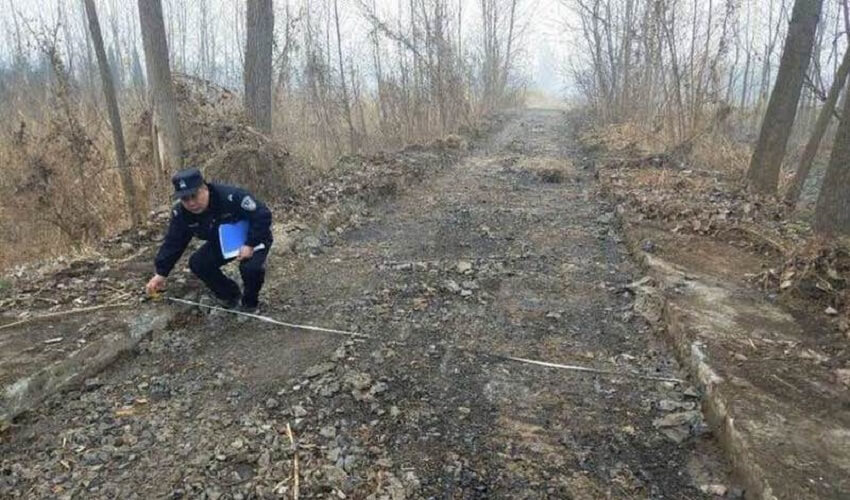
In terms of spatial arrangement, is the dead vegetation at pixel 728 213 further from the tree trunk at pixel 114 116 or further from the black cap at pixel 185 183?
the tree trunk at pixel 114 116

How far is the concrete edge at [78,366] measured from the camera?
10.7ft

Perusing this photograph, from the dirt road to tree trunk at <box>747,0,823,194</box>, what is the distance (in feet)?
13.4

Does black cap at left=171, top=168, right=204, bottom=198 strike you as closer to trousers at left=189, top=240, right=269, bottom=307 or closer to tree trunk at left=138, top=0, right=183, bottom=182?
trousers at left=189, top=240, right=269, bottom=307

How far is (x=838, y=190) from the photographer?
518cm

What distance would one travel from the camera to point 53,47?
7.16m

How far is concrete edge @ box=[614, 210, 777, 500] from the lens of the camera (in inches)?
102

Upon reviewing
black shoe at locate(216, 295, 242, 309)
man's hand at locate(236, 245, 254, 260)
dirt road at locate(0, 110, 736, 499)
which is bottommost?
dirt road at locate(0, 110, 736, 499)

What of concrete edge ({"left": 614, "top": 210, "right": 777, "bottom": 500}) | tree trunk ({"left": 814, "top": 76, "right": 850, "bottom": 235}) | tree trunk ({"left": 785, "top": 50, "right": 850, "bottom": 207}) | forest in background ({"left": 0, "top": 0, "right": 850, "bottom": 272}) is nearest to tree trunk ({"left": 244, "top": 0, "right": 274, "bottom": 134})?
forest in background ({"left": 0, "top": 0, "right": 850, "bottom": 272})

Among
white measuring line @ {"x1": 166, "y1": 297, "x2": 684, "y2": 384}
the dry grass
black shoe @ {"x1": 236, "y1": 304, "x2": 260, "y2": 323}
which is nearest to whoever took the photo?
white measuring line @ {"x1": 166, "y1": 297, "x2": 684, "y2": 384}

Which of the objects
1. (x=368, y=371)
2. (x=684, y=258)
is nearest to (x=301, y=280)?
(x=368, y=371)

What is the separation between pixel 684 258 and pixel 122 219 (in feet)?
22.9

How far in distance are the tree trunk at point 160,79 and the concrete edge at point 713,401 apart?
5.80 meters

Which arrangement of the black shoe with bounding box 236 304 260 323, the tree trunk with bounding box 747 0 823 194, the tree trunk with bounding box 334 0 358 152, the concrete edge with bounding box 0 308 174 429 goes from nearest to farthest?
the concrete edge with bounding box 0 308 174 429 → the black shoe with bounding box 236 304 260 323 → the tree trunk with bounding box 747 0 823 194 → the tree trunk with bounding box 334 0 358 152

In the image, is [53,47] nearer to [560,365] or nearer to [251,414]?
[251,414]
